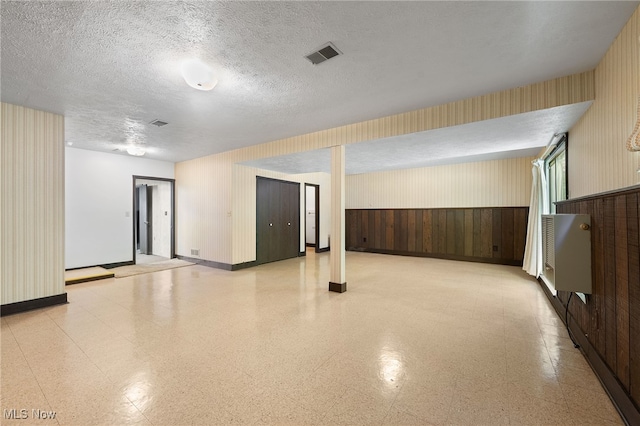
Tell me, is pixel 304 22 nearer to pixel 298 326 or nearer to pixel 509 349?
pixel 298 326

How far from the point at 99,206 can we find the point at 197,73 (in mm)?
5378

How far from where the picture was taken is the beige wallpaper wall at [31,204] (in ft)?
11.1

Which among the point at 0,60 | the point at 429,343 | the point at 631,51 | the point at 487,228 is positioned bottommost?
the point at 429,343

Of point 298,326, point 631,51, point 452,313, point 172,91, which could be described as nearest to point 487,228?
point 452,313

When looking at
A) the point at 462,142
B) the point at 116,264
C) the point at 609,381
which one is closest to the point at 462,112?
the point at 462,142

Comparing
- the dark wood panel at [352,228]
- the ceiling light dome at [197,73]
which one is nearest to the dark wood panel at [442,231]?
the dark wood panel at [352,228]

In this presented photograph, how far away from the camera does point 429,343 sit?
2.63 metres

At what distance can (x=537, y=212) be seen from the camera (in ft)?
15.9

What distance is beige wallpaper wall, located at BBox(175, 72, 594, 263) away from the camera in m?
2.90

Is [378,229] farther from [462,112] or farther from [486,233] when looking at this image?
[462,112]

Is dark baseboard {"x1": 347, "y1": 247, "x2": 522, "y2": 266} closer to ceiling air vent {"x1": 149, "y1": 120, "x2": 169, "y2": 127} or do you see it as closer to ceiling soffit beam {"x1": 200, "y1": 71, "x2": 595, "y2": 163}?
ceiling soffit beam {"x1": 200, "y1": 71, "x2": 595, "y2": 163}

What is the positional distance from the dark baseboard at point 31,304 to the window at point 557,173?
284 inches

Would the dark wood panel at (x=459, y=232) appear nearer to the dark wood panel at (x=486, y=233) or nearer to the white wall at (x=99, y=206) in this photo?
the dark wood panel at (x=486, y=233)

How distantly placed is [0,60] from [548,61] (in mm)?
5080
